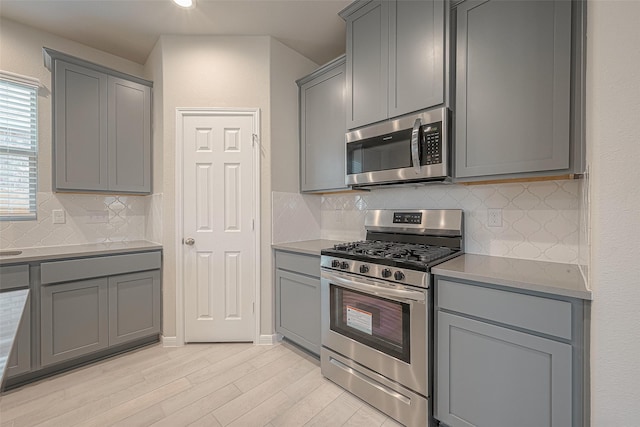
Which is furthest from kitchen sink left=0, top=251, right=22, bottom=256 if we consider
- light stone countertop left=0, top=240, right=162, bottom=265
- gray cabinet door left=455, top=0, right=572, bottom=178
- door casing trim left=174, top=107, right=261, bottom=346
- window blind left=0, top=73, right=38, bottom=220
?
gray cabinet door left=455, top=0, right=572, bottom=178

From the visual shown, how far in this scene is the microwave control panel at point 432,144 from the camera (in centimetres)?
176

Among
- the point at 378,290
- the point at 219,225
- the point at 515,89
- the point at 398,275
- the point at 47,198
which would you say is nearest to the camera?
the point at 515,89

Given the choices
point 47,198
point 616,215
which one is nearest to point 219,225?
point 47,198

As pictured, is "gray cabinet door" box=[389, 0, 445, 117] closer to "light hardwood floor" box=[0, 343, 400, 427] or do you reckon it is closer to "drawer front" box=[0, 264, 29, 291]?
"light hardwood floor" box=[0, 343, 400, 427]

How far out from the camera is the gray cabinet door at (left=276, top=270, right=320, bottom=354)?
2.31 m

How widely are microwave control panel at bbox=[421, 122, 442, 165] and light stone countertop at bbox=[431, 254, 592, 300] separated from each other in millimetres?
649

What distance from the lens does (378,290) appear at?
5.82 feet

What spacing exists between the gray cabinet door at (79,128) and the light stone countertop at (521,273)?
9.66ft

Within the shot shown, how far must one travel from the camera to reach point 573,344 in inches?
46.1

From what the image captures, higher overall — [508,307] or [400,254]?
[400,254]

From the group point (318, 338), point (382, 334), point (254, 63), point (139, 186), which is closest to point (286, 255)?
point (318, 338)

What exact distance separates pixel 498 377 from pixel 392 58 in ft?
6.63

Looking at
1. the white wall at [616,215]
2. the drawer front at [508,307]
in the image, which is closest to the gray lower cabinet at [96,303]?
the drawer front at [508,307]

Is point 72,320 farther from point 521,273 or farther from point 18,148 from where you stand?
point 521,273
